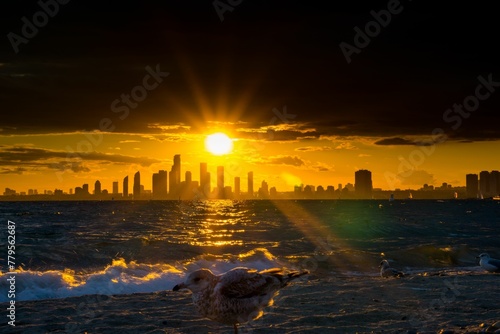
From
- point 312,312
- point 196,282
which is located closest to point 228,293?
point 196,282

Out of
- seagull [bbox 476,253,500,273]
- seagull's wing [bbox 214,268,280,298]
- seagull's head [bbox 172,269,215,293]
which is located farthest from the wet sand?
seagull [bbox 476,253,500,273]

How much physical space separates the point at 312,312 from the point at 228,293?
4.35 meters

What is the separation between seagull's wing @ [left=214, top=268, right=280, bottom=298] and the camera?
919cm

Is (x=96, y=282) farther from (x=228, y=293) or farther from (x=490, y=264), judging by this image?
(x=490, y=264)

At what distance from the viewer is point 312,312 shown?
12820 mm

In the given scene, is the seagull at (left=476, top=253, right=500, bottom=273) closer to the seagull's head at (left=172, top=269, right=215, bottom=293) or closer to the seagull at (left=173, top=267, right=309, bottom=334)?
the seagull at (left=173, top=267, right=309, bottom=334)

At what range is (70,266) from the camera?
2523 cm

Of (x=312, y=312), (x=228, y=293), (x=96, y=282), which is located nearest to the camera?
(x=228, y=293)

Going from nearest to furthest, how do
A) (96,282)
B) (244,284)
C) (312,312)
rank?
1. (244,284)
2. (312,312)
3. (96,282)

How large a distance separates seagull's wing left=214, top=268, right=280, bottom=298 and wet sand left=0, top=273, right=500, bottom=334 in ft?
5.91

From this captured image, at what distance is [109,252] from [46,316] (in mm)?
17474

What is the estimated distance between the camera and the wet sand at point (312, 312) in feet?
37.0

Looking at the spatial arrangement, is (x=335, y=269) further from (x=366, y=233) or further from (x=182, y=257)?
(x=366, y=233)

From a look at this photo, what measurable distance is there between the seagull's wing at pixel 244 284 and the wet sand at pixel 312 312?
1.80 metres
